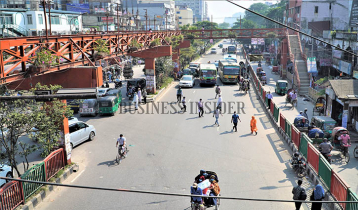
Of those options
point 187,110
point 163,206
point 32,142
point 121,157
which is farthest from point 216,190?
point 187,110

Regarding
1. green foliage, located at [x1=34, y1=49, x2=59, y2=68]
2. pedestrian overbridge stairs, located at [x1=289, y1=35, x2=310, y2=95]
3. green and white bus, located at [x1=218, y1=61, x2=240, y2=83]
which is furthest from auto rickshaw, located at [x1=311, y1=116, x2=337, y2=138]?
green and white bus, located at [x1=218, y1=61, x2=240, y2=83]

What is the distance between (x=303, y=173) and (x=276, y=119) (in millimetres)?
9260

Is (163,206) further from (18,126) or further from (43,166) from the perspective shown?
(18,126)

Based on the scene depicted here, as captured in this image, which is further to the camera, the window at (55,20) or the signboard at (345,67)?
the window at (55,20)

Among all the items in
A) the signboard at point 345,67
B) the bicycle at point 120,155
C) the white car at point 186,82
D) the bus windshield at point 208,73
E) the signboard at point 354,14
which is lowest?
the bicycle at point 120,155

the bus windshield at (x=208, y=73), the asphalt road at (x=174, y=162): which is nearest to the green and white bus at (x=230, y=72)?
the bus windshield at (x=208, y=73)

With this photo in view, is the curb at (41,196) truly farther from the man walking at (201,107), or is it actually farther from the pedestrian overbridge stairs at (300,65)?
the pedestrian overbridge stairs at (300,65)

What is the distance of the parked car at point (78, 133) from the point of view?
1802cm

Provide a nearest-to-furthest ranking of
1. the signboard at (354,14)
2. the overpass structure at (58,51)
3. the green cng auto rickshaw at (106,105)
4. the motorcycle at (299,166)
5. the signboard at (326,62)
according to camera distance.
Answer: the overpass structure at (58,51) < the motorcycle at (299,166) < the green cng auto rickshaw at (106,105) < the signboard at (354,14) < the signboard at (326,62)

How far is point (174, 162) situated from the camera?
1597 cm

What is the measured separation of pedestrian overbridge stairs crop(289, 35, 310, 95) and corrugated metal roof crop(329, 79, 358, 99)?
15.1 meters

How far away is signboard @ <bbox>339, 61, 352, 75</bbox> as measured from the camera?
3278 cm

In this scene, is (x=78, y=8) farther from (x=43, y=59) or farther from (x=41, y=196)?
(x=41, y=196)

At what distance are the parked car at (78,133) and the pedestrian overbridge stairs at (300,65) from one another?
2483 centimetres
